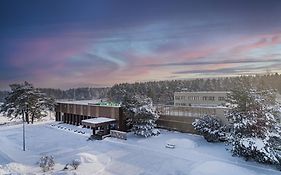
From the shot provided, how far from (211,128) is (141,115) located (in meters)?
6.26

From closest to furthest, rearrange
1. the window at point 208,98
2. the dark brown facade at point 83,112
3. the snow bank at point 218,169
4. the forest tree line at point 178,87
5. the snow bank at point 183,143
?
the snow bank at point 218,169 → the snow bank at point 183,143 → the dark brown facade at point 83,112 → the window at point 208,98 → the forest tree line at point 178,87

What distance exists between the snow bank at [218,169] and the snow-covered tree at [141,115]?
25.8ft

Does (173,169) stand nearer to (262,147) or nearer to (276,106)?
(262,147)

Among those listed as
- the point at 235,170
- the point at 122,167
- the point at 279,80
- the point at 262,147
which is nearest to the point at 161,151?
the point at 122,167

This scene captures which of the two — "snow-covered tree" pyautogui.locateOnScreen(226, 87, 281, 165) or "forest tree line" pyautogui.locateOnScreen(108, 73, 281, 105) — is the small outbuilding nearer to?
"snow-covered tree" pyautogui.locateOnScreen(226, 87, 281, 165)

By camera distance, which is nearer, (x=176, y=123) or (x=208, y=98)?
(x=176, y=123)

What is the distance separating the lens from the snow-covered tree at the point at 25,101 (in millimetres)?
35500

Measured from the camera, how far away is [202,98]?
36.8 metres

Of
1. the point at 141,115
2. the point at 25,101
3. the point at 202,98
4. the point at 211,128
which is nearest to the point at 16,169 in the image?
the point at 141,115

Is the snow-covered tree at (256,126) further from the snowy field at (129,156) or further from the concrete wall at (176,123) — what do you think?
the concrete wall at (176,123)

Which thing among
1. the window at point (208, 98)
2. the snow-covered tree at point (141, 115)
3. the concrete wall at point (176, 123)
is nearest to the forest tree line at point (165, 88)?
the window at point (208, 98)

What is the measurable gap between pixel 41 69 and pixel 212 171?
14574mm

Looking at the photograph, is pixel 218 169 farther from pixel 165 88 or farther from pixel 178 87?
pixel 178 87

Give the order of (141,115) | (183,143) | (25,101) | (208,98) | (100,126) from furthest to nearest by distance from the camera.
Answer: (208,98)
(25,101)
(100,126)
(141,115)
(183,143)
